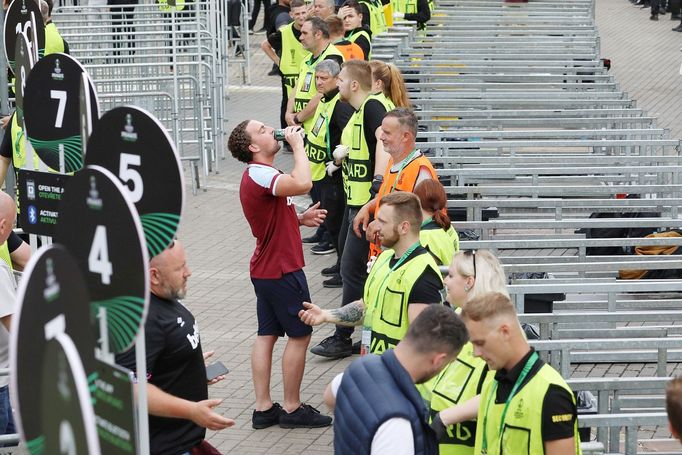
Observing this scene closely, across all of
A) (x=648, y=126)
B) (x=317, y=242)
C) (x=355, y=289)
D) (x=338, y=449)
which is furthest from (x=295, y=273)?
(x=648, y=126)

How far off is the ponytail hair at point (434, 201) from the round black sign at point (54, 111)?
204 centimetres

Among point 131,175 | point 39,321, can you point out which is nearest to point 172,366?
point 131,175

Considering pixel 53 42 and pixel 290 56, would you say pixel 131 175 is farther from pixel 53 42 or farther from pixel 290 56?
pixel 290 56

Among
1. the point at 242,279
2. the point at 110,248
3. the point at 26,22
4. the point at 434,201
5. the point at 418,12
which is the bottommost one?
the point at 242,279

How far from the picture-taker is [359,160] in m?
9.79

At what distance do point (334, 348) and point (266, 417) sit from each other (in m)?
1.38

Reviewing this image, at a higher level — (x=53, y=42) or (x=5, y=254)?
(x=53, y=42)

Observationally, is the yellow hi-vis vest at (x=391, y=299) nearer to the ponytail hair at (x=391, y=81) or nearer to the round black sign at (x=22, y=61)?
the round black sign at (x=22, y=61)

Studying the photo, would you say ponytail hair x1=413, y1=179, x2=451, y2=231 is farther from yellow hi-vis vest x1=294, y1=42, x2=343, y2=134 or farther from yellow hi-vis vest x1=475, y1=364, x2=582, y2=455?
yellow hi-vis vest x1=294, y1=42, x2=343, y2=134

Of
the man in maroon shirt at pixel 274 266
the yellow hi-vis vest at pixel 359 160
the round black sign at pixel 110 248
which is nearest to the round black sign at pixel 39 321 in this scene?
the round black sign at pixel 110 248

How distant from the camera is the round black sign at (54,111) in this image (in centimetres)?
A: 643

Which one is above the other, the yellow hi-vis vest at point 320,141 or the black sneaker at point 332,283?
the yellow hi-vis vest at point 320,141

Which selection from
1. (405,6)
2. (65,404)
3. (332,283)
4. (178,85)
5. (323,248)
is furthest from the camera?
(405,6)

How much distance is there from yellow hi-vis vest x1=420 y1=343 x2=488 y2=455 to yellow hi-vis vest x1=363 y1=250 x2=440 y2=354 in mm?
678
